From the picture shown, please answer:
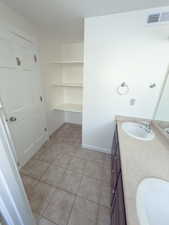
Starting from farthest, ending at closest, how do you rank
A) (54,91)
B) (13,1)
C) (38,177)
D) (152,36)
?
(54,91) → (38,177) → (152,36) → (13,1)

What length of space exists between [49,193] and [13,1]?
99.3 inches

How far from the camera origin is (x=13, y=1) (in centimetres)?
121

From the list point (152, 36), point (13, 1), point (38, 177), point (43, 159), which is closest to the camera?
point (13, 1)

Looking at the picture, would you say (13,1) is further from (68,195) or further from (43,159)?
(68,195)

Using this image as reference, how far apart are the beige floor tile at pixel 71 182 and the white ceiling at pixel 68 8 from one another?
2.43 meters

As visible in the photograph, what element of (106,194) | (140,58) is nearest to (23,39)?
(140,58)

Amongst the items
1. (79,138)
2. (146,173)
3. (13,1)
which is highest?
(13,1)

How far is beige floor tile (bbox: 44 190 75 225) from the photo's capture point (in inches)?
46.0

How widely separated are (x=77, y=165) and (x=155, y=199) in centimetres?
139

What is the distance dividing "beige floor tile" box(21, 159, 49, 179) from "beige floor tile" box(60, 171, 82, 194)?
418 millimetres

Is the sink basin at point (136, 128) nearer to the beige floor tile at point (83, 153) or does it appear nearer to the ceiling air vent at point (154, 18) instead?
the beige floor tile at point (83, 153)

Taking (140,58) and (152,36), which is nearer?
(152,36)

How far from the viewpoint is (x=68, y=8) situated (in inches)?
51.9

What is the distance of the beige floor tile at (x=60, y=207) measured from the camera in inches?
46.0
